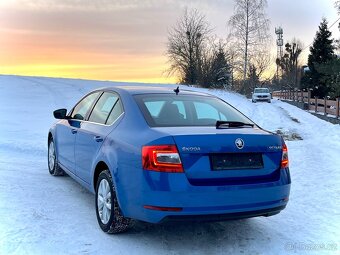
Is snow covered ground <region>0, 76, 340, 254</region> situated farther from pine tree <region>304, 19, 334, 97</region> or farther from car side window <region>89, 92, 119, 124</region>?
pine tree <region>304, 19, 334, 97</region>

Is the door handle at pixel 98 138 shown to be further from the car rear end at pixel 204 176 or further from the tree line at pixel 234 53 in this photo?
the tree line at pixel 234 53

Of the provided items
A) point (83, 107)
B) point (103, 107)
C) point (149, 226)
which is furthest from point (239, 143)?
point (83, 107)

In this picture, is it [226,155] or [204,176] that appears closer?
[204,176]

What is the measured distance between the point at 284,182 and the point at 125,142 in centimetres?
163

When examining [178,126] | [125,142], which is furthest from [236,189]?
[125,142]

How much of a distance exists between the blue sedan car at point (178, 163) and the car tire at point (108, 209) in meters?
0.01

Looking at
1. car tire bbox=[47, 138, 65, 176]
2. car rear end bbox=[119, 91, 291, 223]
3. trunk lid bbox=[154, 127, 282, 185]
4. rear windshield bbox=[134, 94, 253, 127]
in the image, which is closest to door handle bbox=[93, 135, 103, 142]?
rear windshield bbox=[134, 94, 253, 127]

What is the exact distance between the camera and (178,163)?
366cm

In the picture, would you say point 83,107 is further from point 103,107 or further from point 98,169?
point 98,169

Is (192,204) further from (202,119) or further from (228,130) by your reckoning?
(202,119)

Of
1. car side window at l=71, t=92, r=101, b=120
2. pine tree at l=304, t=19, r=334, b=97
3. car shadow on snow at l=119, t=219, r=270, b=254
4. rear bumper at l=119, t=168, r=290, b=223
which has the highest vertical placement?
pine tree at l=304, t=19, r=334, b=97

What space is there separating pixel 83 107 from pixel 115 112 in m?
1.37

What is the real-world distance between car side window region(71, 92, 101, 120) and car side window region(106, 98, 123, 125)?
2.90 ft

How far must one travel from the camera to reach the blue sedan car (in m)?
3.68
